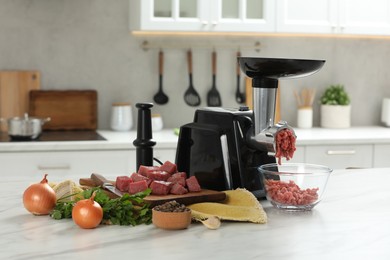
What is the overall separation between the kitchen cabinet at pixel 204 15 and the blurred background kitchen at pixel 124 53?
124 millimetres

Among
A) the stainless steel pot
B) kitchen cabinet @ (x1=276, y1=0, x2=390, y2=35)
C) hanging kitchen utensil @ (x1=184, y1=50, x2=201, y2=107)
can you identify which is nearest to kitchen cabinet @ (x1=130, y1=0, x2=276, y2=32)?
kitchen cabinet @ (x1=276, y1=0, x2=390, y2=35)

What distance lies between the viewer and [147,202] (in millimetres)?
2076

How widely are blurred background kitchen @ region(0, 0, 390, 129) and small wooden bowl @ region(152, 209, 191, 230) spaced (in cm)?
273

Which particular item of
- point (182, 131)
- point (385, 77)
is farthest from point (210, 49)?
point (182, 131)

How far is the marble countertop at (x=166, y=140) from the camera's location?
4062mm

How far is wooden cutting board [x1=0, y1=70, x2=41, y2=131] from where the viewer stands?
15.1 feet

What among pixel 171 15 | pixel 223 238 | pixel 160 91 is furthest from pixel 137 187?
pixel 160 91

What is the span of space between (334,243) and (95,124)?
10.1 ft

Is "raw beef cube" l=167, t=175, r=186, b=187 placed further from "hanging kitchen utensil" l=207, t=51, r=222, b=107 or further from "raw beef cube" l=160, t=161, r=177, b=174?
"hanging kitchen utensil" l=207, t=51, r=222, b=107

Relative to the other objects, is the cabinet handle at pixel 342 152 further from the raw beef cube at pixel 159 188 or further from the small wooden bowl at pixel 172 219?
the small wooden bowl at pixel 172 219

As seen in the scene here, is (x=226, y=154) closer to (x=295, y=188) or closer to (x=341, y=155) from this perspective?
(x=295, y=188)

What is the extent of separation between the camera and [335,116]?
5023 millimetres

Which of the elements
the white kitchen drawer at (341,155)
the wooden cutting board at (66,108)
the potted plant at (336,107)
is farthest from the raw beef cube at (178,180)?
the potted plant at (336,107)

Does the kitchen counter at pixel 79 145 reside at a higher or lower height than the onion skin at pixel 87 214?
lower
